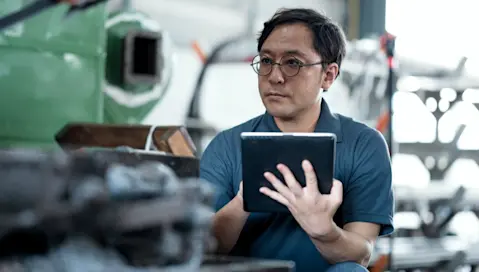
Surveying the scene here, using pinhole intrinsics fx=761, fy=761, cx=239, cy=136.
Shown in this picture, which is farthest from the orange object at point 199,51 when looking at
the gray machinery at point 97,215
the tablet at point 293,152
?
the gray machinery at point 97,215

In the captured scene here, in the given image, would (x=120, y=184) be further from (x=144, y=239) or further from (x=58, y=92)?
(x=58, y=92)

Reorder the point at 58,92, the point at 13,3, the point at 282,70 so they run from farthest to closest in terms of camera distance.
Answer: the point at 58,92
the point at 13,3
the point at 282,70

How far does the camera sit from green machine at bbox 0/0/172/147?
219 centimetres

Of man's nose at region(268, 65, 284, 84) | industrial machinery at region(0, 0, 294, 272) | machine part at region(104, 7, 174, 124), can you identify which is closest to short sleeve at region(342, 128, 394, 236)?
man's nose at region(268, 65, 284, 84)

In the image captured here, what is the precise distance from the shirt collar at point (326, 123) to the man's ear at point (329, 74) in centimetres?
6

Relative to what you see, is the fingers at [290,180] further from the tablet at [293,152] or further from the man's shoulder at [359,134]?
the man's shoulder at [359,134]

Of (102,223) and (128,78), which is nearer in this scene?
(102,223)

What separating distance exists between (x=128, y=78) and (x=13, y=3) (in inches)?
25.3

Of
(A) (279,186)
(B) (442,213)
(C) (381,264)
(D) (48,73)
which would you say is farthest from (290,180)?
(B) (442,213)

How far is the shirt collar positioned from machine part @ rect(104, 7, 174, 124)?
3.40 ft

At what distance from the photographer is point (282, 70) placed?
163cm

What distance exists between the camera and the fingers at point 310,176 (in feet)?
4.25

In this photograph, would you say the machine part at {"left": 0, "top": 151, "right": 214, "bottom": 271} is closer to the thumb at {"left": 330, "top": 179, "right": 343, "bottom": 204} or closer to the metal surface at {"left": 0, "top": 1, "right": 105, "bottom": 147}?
the thumb at {"left": 330, "top": 179, "right": 343, "bottom": 204}

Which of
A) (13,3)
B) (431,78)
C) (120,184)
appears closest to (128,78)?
(13,3)
